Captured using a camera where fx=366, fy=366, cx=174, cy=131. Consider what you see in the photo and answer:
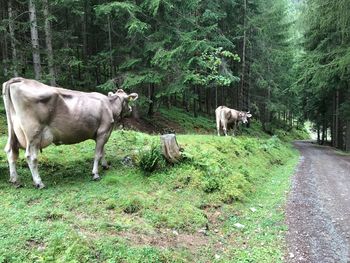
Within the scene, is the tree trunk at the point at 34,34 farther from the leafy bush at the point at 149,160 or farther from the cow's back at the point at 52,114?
the leafy bush at the point at 149,160

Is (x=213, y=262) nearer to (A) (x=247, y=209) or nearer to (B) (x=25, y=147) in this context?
(A) (x=247, y=209)

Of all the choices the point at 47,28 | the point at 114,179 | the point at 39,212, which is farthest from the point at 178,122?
the point at 39,212

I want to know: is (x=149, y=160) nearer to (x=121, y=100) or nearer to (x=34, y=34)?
(x=121, y=100)

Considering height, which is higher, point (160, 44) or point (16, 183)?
point (160, 44)

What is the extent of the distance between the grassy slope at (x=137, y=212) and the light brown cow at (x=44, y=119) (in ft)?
2.62

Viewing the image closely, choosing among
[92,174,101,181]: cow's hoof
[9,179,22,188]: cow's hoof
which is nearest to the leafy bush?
[92,174,101,181]: cow's hoof

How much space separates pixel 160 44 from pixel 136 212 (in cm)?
1354

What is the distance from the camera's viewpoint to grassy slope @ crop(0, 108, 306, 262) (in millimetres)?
5613

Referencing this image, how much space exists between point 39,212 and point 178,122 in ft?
65.4

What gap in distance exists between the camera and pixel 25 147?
8148 mm

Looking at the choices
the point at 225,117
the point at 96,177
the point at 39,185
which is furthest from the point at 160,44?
the point at 39,185

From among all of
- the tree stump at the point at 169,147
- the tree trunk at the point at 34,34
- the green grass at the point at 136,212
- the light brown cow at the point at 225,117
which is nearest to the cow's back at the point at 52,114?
the green grass at the point at 136,212

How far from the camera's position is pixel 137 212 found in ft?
24.6

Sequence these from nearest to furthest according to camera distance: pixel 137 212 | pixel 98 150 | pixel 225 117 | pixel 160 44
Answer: pixel 137 212, pixel 98 150, pixel 160 44, pixel 225 117
